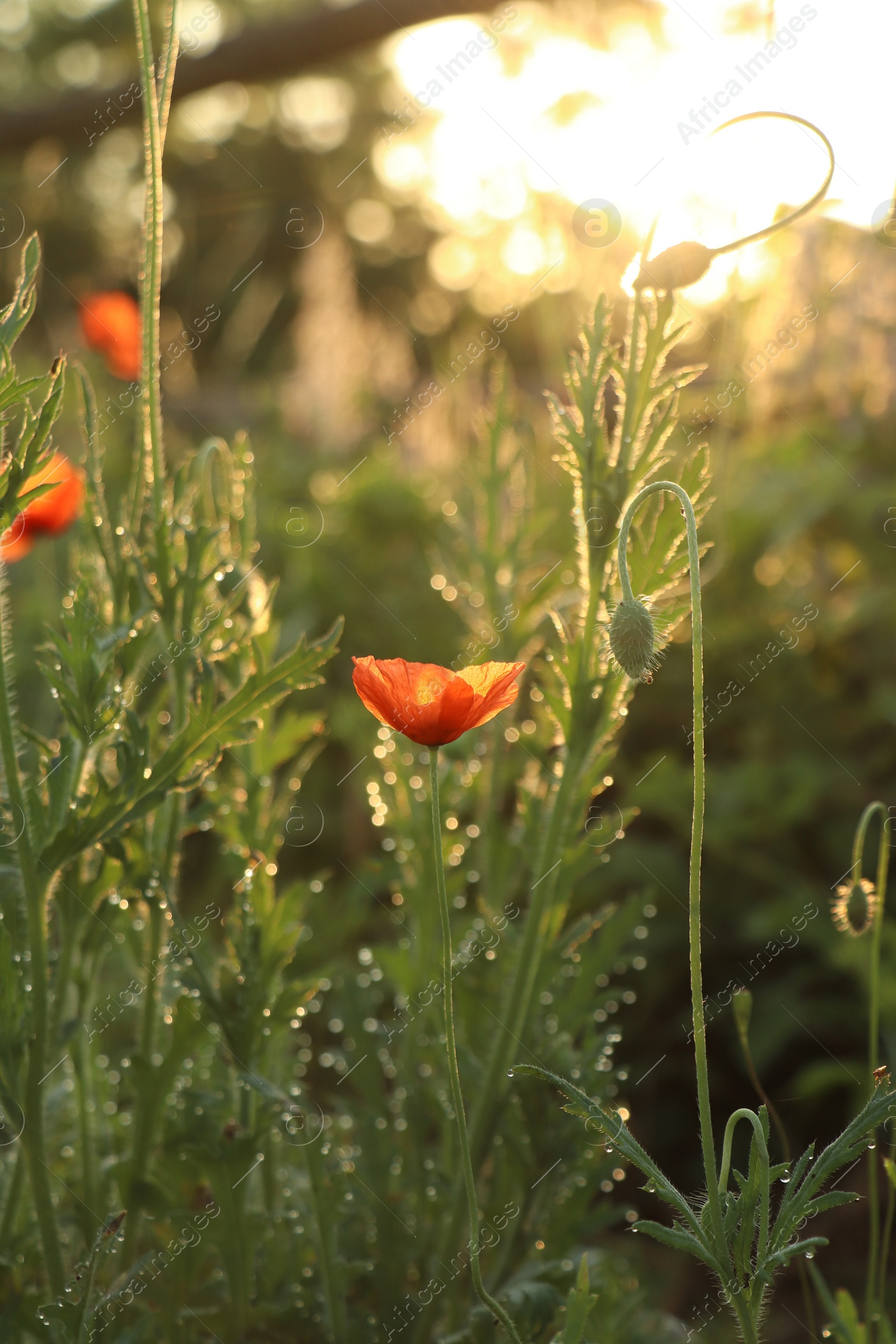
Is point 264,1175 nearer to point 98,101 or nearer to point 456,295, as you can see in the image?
point 98,101

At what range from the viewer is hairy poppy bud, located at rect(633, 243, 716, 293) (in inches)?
41.7

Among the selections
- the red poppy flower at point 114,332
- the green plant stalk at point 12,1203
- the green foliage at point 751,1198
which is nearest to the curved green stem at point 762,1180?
the green foliage at point 751,1198

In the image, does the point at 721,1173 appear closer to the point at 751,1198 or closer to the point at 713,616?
the point at 751,1198

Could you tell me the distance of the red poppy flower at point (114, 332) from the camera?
3117 mm

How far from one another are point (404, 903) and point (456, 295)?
7.69 m

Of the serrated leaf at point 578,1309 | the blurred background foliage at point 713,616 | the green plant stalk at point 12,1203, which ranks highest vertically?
the serrated leaf at point 578,1309

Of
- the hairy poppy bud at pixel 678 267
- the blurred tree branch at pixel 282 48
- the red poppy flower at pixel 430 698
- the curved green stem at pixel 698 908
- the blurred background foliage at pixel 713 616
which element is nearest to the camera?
the curved green stem at pixel 698 908

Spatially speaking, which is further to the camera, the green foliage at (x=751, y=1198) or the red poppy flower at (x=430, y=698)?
the red poppy flower at (x=430, y=698)

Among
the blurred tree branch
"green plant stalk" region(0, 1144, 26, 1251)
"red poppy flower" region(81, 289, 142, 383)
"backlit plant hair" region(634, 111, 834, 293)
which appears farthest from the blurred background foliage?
"green plant stalk" region(0, 1144, 26, 1251)

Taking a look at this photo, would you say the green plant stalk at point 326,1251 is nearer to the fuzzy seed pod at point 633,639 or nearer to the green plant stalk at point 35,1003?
the green plant stalk at point 35,1003

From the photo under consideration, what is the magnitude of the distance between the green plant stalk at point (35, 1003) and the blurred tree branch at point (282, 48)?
8.94 feet

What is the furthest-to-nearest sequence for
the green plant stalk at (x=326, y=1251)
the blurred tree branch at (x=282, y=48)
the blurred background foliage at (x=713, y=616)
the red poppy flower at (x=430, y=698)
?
the blurred tree branch at (x=282, y=48) < the blurred background foliage at (x=713, y=616) < the green plant stalk at (x=326, y=1251) < the red poppy flower at (x=430, y=698)

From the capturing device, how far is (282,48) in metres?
3.46

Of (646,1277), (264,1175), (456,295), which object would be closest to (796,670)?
(646,1277)
